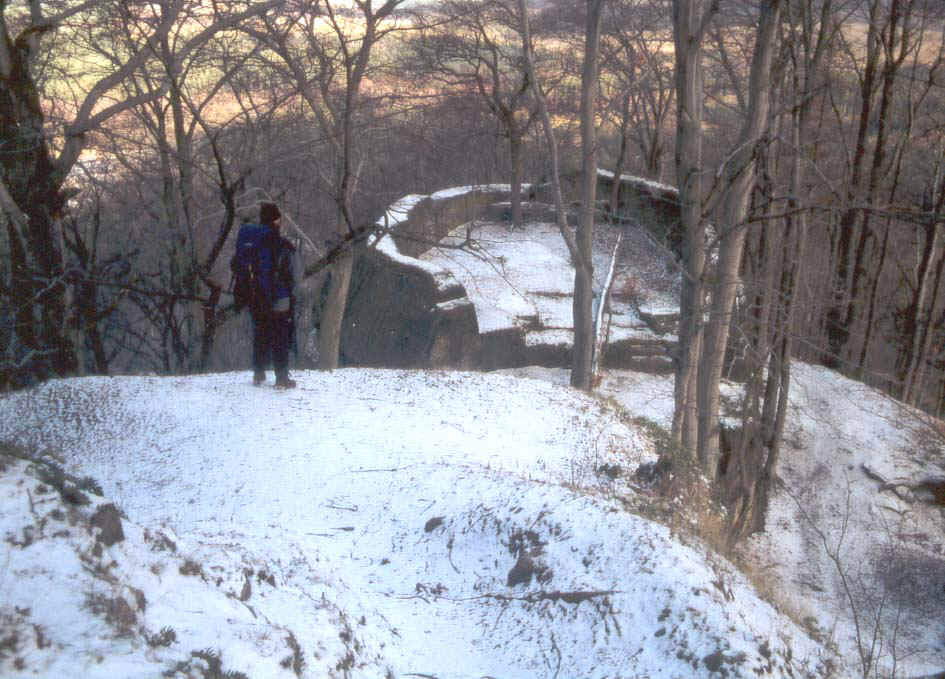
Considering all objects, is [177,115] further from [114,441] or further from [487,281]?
[114,441]

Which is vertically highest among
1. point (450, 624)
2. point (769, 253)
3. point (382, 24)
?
point (382, 24)

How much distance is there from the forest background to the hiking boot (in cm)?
300

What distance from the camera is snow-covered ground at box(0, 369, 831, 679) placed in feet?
10.3

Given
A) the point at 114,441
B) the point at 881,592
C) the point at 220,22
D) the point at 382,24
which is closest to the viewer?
the point at 114,441

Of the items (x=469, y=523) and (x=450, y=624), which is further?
(x=469, y=523)

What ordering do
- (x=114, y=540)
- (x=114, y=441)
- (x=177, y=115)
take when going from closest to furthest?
(x=114, y=540) → (x=114, y=441) → (x=177, y=115)

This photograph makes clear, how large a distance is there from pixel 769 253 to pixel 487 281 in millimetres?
8344

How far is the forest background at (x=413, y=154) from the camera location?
10125 millimetres

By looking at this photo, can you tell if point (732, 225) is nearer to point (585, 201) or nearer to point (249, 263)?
point (585, 201)

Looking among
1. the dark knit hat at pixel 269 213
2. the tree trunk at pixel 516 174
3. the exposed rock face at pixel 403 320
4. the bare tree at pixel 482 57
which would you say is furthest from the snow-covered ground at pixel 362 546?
the tree trunk at pixel 516 174

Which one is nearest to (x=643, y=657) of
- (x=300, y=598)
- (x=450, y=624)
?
(x=450, y=624)

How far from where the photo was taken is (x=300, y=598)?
401 cm

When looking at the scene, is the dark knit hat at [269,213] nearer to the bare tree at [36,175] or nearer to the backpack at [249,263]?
the backpack at [249,263]

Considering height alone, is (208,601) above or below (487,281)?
below
